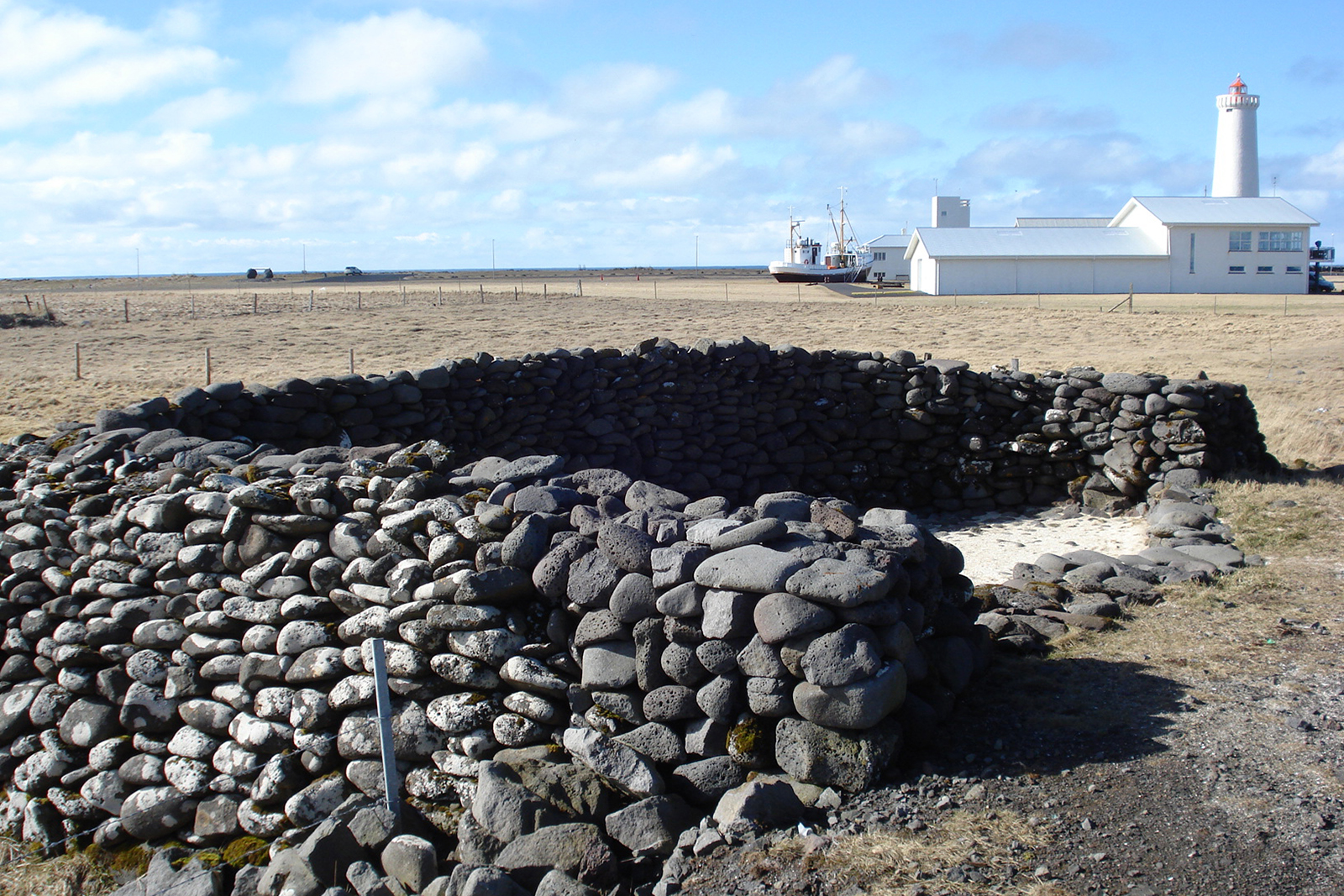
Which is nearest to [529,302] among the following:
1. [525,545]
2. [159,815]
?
[159,815]

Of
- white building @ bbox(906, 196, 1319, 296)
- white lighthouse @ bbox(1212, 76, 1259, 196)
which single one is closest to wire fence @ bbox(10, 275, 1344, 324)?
white building @ bbox(906, 196, 1319, 296)

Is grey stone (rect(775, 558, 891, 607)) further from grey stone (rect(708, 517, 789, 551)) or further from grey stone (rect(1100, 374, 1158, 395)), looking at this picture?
grey stone (rect(1100, 374, 1158, 395))

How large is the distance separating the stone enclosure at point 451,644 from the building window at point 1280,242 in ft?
143

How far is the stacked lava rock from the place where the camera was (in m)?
4.70

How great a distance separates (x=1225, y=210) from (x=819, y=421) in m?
43.8

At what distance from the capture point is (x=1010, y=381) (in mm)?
→ 13141

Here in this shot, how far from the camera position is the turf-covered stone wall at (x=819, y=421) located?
1093 centimetres

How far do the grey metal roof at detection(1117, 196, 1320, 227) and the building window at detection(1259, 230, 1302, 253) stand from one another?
0.43m

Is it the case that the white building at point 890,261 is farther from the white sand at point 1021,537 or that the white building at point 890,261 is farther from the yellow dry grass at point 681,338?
the white sand at point 1021,537

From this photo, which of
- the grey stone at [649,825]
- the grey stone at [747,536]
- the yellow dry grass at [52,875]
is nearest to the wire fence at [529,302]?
the yellow dry grass at [52,875]

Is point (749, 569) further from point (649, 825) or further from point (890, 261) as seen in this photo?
point (890, 261)

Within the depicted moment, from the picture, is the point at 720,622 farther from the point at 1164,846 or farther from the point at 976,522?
the point at 976,522

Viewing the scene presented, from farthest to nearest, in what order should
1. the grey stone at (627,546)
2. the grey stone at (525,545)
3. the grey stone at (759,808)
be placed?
the grey stone at (525,545) < the grey stone at (627,546) < the grey stone at (759,808)

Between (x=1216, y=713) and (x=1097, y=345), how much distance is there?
20.6 metres
